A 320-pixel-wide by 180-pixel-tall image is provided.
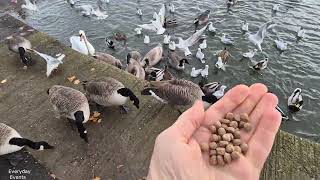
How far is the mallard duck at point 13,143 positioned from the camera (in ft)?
20.6

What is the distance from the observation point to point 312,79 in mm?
11719

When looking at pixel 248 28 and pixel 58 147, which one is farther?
pixel 248 28

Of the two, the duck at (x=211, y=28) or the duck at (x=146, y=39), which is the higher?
the duck at (x=211, y=28)

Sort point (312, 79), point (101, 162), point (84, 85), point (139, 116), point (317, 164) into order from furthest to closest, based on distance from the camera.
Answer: point (312, 79) < point (84, 85) < point (139, 116) < point (101, 162) < point (317, 164)

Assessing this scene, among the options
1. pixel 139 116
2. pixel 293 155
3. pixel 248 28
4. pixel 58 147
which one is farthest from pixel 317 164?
pixel 248 28

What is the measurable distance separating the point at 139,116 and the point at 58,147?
166 cm

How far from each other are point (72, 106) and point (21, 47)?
3.00 m

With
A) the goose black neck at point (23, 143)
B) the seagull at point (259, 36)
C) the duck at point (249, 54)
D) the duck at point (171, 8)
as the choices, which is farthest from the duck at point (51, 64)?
the duck at point (171, 8)

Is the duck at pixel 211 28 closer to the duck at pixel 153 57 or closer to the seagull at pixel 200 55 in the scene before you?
the seagull at pixel 200 55

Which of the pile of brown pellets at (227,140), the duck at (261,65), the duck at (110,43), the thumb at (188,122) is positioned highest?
the thumb at (188,122)

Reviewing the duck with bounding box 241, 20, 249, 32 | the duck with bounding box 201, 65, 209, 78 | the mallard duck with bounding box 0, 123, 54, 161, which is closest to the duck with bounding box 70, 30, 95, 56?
the duck with bounding box 201, 65, 209, 78

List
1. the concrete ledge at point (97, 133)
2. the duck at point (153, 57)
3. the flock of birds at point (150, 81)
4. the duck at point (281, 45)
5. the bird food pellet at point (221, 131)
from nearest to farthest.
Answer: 1. the bird food pellet at point (221, 131)
2. the concrete ledge at point (97, 133)
3. the flock of birds at point (150, 81)
4. the duck at point (153, 57)
5. the duck at point (281, 45)

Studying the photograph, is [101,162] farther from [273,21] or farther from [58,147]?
[273,21]

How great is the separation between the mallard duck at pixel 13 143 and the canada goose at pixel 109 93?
1432 millimetres
